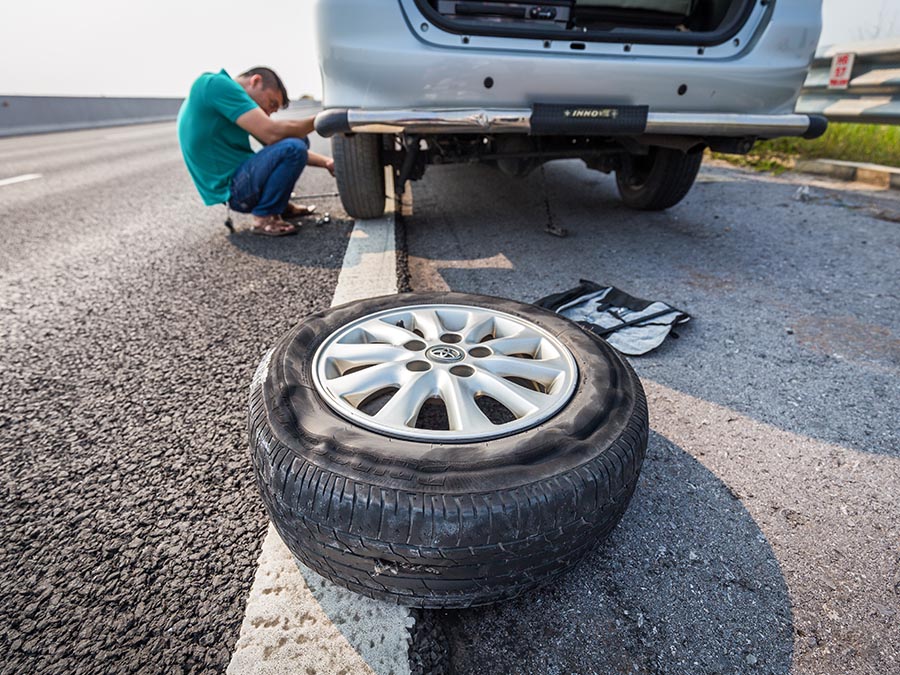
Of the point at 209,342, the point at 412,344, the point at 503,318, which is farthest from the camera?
the point at 209,342

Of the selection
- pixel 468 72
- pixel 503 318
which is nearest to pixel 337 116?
pixel 468 72

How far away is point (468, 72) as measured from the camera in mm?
2262

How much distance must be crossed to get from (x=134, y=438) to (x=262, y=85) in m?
2.74

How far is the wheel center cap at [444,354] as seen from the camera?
A: 1.36m

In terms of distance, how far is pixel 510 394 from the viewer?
124cm

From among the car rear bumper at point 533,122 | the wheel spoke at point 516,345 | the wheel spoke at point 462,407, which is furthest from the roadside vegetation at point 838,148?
the wheel spoke at point 462,407

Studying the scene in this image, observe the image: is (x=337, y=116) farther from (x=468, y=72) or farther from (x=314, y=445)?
(x=314, y=445)

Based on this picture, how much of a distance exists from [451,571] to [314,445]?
350mm

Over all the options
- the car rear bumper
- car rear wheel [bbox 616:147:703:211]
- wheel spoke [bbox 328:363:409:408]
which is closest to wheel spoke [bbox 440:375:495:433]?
wheel spoke [bbox 328:363:409:408]

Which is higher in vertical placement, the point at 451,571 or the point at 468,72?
the point at 468,72

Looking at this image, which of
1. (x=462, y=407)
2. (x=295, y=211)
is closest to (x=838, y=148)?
(x=295, y=211)

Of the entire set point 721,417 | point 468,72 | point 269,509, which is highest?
point 468,72

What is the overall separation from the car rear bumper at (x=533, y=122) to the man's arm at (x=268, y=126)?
898 mm

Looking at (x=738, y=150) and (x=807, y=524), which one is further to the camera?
(x=738, y=150)
